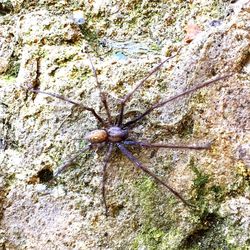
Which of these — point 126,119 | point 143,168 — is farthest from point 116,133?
point 143,168

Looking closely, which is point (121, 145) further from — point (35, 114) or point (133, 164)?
point (35, 114)

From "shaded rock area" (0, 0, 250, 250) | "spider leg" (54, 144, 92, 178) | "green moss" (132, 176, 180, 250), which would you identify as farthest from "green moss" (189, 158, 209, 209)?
"spider leg" (54, 144, 92, 178)

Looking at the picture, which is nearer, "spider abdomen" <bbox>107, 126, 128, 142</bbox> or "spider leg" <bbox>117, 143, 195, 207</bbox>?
"spider leg" <bbox>117, 143, 195, 207</bbox>

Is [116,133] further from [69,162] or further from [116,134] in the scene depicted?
[69,162]

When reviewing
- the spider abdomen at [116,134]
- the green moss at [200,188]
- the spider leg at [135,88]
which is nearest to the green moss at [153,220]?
the green moss at [200,188]

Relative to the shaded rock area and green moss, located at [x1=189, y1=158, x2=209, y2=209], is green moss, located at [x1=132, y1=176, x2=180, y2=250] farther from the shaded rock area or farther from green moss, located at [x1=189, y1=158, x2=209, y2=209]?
green moss, located at [x1=189, y1=158, x2=209, y2=209]

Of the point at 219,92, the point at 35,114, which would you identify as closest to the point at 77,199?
the point at 35,114

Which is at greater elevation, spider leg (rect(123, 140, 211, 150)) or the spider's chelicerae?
the spider's chelicerae

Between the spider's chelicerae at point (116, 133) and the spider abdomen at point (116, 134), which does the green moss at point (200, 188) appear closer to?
the spider's chelicerae at point (116, 133)
